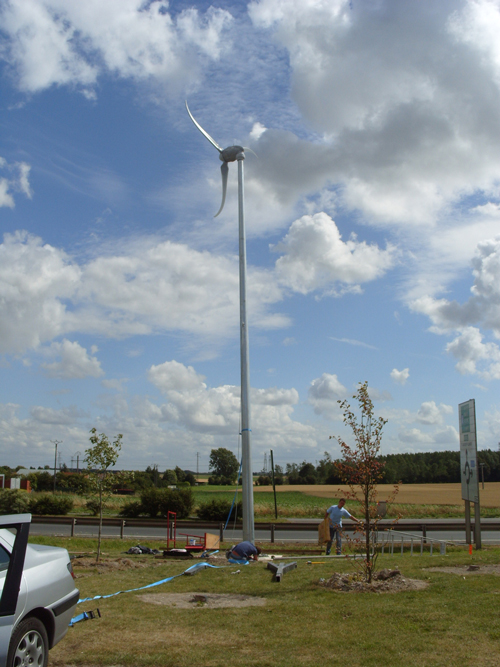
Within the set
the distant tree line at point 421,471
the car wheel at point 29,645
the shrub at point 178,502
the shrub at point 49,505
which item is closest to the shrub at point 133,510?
the shrub at point 178,502

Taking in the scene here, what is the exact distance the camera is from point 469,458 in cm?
1764

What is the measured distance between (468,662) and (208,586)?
624cm

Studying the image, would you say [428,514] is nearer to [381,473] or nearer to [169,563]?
[169,563]

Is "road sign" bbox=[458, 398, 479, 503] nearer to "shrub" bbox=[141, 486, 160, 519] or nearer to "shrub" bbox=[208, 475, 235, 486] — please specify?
"shrub" bbox=[141, 486, 160, 519]

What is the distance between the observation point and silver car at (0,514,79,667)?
4.70m

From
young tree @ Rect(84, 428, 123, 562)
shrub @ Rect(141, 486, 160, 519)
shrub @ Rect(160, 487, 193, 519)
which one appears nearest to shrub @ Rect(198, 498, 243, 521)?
shrub @ Rect(160, 487, 193, 519)

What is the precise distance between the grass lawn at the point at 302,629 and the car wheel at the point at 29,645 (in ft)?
3.05

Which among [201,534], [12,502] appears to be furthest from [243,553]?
[12,502]

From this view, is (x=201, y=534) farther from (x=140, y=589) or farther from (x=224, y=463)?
(x=224, y=463)

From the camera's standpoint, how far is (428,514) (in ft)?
147

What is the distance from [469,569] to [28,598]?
933cm

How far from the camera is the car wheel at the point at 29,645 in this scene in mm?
4739

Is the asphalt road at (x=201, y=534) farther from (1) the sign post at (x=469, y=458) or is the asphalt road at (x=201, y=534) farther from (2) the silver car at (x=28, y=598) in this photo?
(2) the silver car at (x=28, y=598)

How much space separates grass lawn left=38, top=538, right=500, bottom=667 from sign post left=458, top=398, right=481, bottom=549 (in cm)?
727
